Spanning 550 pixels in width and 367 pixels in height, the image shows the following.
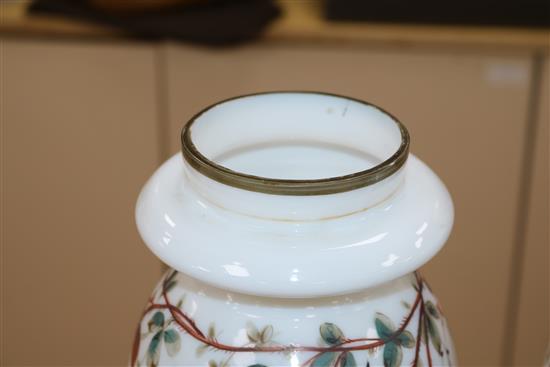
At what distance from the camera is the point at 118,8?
85cm

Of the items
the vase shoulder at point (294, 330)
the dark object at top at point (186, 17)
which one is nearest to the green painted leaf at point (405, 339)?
the vase shoulder at point (294, 330)

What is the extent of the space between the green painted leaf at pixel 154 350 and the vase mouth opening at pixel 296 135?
8cm

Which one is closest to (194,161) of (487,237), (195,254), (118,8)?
(195,254)

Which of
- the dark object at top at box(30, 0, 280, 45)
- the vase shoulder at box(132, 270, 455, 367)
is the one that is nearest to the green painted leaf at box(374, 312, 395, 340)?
the vase shoulder at box(132, 270, 455, 367)

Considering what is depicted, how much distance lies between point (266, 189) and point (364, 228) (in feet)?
0.14

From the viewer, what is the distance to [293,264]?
0.28 m

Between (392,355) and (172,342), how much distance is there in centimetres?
9

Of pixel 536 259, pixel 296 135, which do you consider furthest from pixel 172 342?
pixel 536 259

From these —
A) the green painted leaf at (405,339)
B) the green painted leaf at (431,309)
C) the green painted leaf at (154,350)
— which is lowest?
the green painted leaf at (154,350)

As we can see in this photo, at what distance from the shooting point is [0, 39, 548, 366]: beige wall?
864mm

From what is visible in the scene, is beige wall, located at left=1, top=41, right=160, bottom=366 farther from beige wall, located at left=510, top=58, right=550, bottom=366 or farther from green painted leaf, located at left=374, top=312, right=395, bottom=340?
green painted leaf, located at left=374, top=312, right=395, bottom=340

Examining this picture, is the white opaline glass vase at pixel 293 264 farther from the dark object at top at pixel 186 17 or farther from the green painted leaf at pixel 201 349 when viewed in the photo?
the dark object at top at pixel 186 17

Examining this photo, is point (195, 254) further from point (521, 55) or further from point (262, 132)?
point (521, 55)

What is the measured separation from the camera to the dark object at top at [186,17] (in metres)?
0.83
